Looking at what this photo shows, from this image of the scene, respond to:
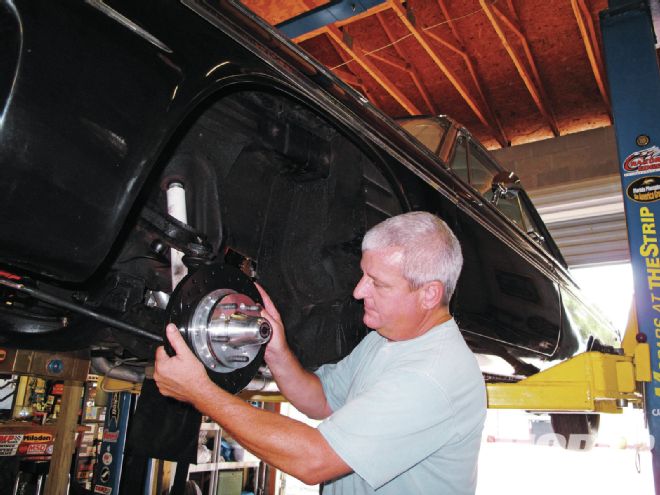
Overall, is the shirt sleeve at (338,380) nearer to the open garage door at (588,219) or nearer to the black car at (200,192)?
the black car at (200,192)

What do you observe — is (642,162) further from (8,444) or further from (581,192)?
(8,444)

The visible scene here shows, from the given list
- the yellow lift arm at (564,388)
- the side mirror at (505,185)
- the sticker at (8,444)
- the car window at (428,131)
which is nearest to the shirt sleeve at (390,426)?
the yellow lift arm at (564,388)

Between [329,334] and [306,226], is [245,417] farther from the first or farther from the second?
[306,226]

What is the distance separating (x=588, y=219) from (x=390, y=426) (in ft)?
18.0

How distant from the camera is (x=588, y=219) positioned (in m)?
5.64

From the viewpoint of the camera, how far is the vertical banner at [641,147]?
2.42 meters

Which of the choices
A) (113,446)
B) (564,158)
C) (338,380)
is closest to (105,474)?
(113,446)

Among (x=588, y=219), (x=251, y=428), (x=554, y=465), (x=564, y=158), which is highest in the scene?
(x=564, y=158)

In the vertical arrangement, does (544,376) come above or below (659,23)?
below

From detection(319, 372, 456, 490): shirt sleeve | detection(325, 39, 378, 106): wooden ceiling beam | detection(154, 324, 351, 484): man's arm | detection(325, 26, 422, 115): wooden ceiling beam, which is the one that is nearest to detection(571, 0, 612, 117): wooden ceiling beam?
detection(325, 26, 422, 115): wooden ceiling beam

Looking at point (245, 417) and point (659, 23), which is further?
point (659, 23)

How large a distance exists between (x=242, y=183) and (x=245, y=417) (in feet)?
2.26

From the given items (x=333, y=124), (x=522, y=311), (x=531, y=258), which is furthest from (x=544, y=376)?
(x=333, y=124)

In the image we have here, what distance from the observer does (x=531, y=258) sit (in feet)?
7.77
